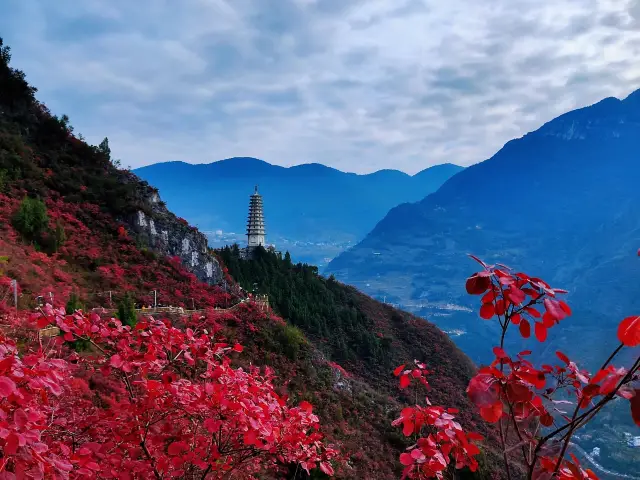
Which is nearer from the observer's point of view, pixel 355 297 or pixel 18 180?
pixel 18 180

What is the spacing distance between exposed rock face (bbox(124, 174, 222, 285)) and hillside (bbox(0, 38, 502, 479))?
0.26 ft

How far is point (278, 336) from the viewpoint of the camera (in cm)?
1866

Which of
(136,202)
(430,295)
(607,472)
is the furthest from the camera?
(430,295)

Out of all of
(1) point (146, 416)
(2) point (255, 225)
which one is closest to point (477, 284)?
(1) point (146, 416)

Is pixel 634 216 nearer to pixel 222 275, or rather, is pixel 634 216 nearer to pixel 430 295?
pixel 430 295

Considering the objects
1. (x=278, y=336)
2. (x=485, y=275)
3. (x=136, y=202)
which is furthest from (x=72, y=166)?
(x=485, y=275)

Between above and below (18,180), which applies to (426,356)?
below

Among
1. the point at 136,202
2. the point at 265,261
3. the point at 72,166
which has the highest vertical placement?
the point at 72,166

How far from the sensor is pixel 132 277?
63.1 feet

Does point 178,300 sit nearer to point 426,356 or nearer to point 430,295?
point 426,356

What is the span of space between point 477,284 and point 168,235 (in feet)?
82.1

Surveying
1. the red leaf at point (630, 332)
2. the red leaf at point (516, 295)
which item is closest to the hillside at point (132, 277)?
the red leaf at point (516, 295)

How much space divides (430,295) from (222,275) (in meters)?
164

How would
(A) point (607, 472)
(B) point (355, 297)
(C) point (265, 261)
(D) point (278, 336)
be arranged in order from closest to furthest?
(D) point (278, 336) < (C) point (265, 261) < (B) point (355, 297) < (A) point (607, 472)
